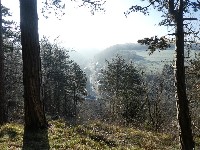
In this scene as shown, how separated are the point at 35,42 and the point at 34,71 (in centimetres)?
89

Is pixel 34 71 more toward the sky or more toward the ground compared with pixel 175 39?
more toward the ground

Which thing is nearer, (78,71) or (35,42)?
(35,42)

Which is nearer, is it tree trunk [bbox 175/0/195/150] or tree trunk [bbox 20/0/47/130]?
tree trunk [bbox 20/0/47/130]

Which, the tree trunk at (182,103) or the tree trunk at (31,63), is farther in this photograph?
the tree trunk at (182,103)

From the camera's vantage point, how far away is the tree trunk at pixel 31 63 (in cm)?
1022

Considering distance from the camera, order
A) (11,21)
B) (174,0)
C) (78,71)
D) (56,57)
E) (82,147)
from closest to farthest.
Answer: (82,147)
(174,0)
(11,21)
(56,57)
(78,71)

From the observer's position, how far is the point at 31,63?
1025 cm

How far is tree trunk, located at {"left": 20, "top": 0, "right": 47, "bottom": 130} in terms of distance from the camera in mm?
10219

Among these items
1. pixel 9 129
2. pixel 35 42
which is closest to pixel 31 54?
pixel 35 42

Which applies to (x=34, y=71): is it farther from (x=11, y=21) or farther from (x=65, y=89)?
(x=65, y=89)

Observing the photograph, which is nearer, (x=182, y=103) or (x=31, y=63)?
(x=31, y=63)

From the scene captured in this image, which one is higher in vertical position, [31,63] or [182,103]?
[31,63]

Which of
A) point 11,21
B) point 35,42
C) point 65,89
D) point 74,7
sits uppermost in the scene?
point 11,21

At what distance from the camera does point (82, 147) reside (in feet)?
30.4
